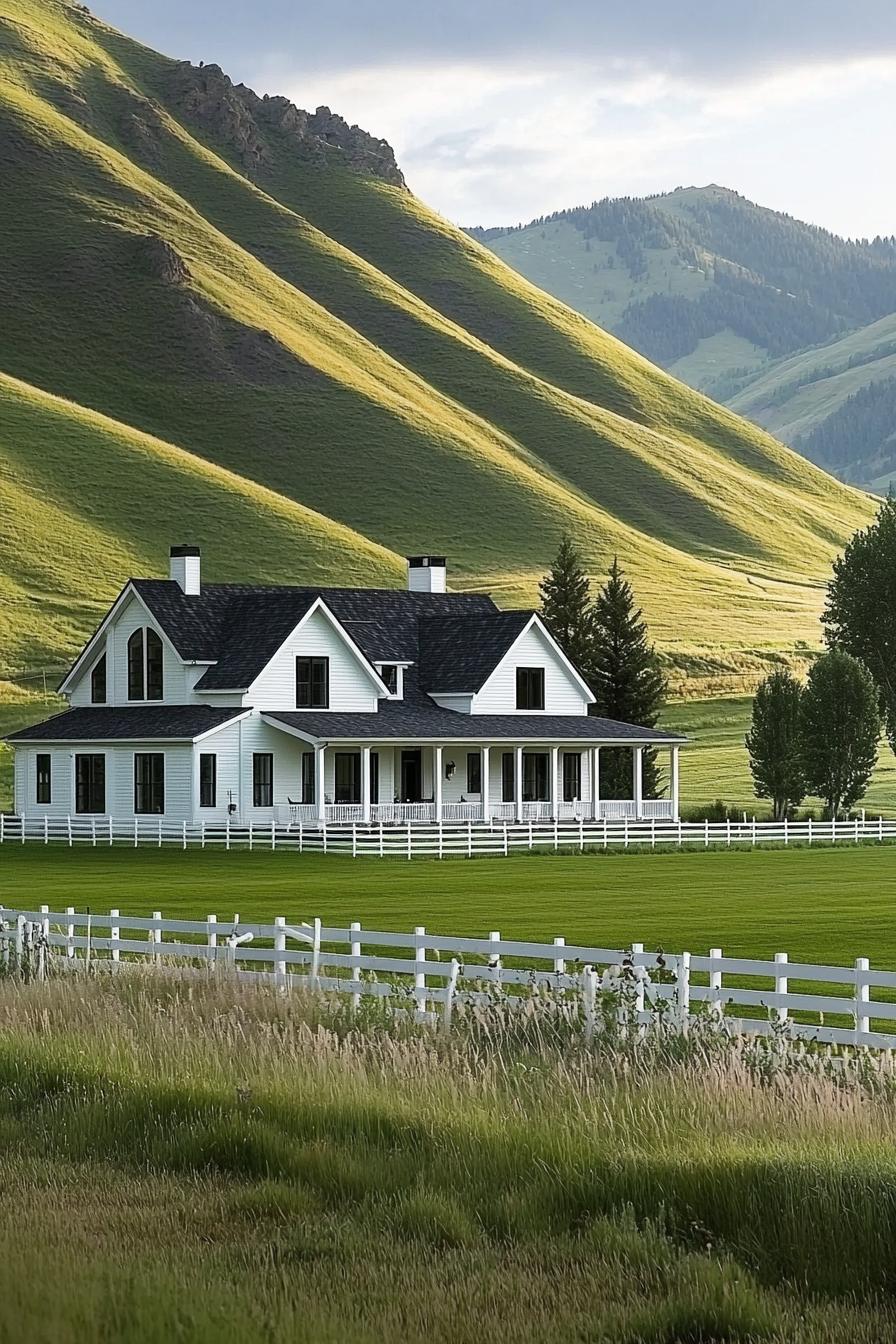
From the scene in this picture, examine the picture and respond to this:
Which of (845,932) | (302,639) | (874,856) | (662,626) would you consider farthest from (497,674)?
(662,626)

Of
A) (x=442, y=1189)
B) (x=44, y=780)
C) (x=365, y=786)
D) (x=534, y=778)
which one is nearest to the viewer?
(x=442, y=1189)

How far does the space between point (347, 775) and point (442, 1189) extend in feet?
183

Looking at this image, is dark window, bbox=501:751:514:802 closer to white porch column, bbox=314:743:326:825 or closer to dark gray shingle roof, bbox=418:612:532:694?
dark gray shingle roof, bbox=418:612:532:694

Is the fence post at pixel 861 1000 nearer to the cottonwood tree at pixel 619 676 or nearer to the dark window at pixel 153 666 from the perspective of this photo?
the dark window at pixel 153 666

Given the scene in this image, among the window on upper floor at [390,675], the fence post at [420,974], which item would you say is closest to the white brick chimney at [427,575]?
the window on upper floor at [390,675]

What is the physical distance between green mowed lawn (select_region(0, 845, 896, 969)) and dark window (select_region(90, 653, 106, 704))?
11.0 m

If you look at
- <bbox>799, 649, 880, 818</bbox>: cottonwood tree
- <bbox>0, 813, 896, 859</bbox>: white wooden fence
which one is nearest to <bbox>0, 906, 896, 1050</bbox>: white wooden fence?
<bbox>0, 813, 896, 859</bbox>: white wooden fence

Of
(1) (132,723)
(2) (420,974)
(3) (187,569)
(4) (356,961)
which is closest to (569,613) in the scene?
(3) (187,569)

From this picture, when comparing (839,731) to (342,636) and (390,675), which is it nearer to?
(390,675)

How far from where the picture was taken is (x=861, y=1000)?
17047mm

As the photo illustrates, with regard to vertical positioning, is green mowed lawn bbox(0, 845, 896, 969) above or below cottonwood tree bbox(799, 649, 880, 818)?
below

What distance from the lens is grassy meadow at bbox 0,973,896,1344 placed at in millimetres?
9656

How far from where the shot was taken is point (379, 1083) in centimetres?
1544

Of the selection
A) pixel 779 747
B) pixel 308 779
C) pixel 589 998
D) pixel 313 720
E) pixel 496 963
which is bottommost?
pixel 589 998
